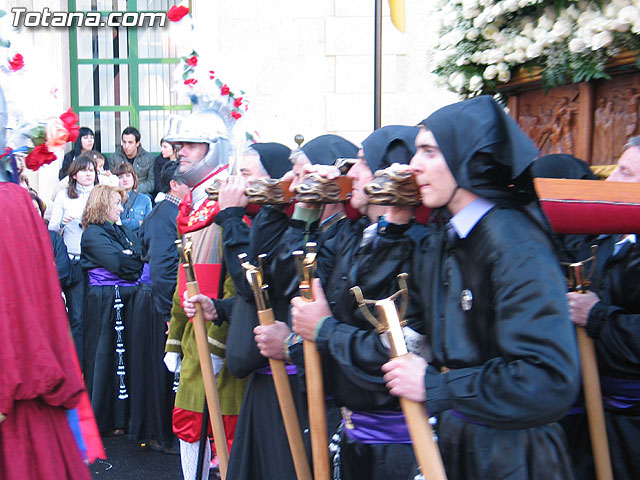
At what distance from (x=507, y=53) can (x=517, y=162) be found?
1.89 metres

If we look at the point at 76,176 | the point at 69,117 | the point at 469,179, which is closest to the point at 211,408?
the point at 69,117

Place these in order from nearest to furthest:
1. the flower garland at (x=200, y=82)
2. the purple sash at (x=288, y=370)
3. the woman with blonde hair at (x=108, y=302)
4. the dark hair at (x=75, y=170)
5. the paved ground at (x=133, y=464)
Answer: the purple sash at (x=288, y=370), the flower garland at (x=200, y=82), the paved ground at (x=133, y=464), the woman with blonde hair at (x=108, y=302), the dark hair at (x=75, y=170)

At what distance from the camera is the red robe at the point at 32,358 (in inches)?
106

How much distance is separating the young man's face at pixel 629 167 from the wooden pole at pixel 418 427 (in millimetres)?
1402

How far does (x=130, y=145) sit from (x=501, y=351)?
26.7 ft

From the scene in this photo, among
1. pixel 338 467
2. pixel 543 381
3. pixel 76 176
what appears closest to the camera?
pixel 543 381

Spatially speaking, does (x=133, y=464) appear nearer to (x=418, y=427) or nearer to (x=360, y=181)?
(x=360, y=181)

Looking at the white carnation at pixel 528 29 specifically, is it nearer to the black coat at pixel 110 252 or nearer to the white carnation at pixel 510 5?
the white carnation at pixel 510 5

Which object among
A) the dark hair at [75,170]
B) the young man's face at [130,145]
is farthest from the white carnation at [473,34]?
the young man's face at [130,145]

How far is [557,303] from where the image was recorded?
1.81 m

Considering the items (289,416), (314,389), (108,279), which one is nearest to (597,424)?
(314,389)

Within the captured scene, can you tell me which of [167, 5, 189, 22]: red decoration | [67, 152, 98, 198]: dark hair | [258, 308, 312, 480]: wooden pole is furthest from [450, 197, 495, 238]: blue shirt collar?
[67, 152, 98, 198]: dark hair

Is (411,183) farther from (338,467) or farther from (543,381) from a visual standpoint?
(338,467)

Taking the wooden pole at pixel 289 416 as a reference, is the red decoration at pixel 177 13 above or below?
above
